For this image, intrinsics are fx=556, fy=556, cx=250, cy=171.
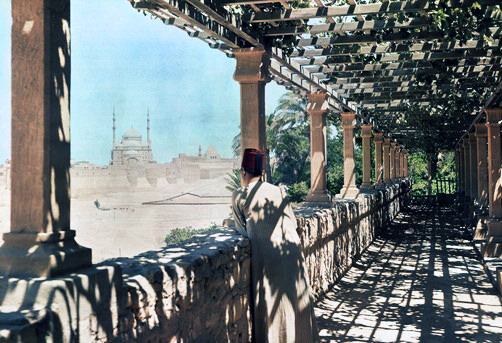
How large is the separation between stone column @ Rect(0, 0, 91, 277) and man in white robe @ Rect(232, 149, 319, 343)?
1.97 m

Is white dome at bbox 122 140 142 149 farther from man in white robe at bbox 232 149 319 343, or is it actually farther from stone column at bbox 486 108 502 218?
man in white robe at bbox 232 149 319 343

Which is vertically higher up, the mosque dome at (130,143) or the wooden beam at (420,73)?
the mosque dome at (130,143)

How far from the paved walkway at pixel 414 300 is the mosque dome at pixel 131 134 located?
94775 millimetres

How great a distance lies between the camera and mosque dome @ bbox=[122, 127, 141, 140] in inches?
4102

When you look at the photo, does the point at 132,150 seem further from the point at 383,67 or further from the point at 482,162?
the point at 383,67

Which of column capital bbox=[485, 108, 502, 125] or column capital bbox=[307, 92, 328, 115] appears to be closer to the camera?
column capital bbox=[307, 92, 328, 115]

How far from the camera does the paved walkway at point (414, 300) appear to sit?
6.32 m

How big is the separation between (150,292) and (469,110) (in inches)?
467

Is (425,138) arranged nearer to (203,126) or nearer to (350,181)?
(350,181)

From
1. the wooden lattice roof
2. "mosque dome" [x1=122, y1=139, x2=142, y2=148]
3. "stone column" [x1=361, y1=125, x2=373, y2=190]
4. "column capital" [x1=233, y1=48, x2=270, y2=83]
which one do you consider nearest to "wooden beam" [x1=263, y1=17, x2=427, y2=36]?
the wooden lattice roof

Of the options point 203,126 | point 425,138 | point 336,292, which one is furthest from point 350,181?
point 203,126

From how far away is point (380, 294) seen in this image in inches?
326

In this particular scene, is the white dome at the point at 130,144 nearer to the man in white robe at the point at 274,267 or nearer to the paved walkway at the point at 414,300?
the paved walkway at the point at 414,300

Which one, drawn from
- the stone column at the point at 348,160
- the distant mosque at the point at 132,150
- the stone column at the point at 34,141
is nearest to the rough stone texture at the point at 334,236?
the stone column at the point at 348,160
